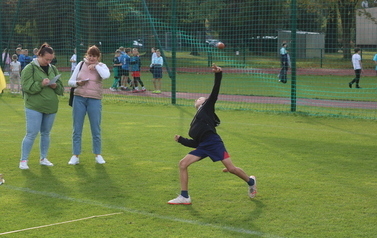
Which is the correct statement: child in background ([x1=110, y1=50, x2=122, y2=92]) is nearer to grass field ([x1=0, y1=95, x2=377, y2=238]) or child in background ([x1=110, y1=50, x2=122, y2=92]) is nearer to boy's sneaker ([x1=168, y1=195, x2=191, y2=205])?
grass field ([x1=0, y1=95, x2=377, y2=238])

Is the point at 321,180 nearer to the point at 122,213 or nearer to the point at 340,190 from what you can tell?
the point at 340,190

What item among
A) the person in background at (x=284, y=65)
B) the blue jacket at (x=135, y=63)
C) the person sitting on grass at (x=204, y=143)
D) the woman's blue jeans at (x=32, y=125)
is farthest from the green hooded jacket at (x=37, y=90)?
the blue jacket at (x=135, y=63)

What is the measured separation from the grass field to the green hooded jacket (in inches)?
Result: 40.7

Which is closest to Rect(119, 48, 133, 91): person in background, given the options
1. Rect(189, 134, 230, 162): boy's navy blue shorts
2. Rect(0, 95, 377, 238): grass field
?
Rect(0, 95, 377, 238): grass field

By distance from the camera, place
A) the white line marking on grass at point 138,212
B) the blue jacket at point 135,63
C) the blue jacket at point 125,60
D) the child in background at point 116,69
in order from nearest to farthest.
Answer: the white line marking on grass at point 138,212 < the blue jacket at point 125,60 < the blue jacket at point 135,63 < the child in background at point 116,69

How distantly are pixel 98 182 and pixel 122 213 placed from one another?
1790 millimetres

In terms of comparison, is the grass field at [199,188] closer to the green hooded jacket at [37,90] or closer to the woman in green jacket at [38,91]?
the woman in green jacket at [38,91]

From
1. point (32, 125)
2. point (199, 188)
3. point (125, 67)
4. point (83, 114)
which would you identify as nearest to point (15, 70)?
point (125, 67)

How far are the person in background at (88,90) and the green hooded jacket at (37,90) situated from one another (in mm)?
362

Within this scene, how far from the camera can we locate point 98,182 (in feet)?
28.3

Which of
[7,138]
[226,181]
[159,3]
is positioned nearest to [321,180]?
[226,181]

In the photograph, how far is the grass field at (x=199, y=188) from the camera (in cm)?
643

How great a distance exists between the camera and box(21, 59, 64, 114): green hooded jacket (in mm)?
9398

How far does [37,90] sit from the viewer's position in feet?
30.8
